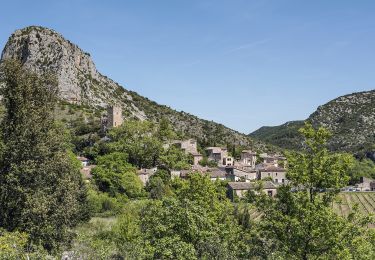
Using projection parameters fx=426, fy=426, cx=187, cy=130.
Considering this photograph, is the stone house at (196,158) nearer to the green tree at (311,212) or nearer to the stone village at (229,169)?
the stone village at (229,169)

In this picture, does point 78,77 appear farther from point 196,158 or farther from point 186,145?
point 196,158

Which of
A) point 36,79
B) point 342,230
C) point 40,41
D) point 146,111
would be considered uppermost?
point 40,41

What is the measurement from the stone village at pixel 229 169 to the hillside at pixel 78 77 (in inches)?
504

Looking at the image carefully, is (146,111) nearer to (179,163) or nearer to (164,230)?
(179,163)

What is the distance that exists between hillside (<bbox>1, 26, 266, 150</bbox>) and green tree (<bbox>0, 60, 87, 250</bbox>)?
85.7m

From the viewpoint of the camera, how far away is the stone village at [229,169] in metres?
74.0

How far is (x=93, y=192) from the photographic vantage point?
57375 millimetres

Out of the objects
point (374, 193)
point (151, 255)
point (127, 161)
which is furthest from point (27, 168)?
point (374, 193)

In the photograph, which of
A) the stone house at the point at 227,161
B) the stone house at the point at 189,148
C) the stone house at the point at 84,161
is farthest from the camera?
the stone house at the point at 227,161

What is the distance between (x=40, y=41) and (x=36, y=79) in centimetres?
A: 10707

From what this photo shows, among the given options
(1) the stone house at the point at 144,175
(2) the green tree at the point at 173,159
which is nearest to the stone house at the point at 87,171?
(1) the stone house at the point at 144,175

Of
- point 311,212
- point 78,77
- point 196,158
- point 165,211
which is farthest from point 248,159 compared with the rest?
point 311,212

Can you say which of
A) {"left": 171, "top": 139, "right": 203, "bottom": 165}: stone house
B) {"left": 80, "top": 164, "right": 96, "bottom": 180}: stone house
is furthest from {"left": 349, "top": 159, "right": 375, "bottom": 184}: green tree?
{"left": 80, "top": 164, "right": 96, "bottom": 180}: stone house

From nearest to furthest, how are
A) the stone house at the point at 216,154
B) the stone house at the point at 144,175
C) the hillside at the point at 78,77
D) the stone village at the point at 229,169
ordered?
the stone house at the point at 144,175 → the stone village at the point at 229,169 → the stone house at the point at 216,154 → the hillside at the point at 78,77
